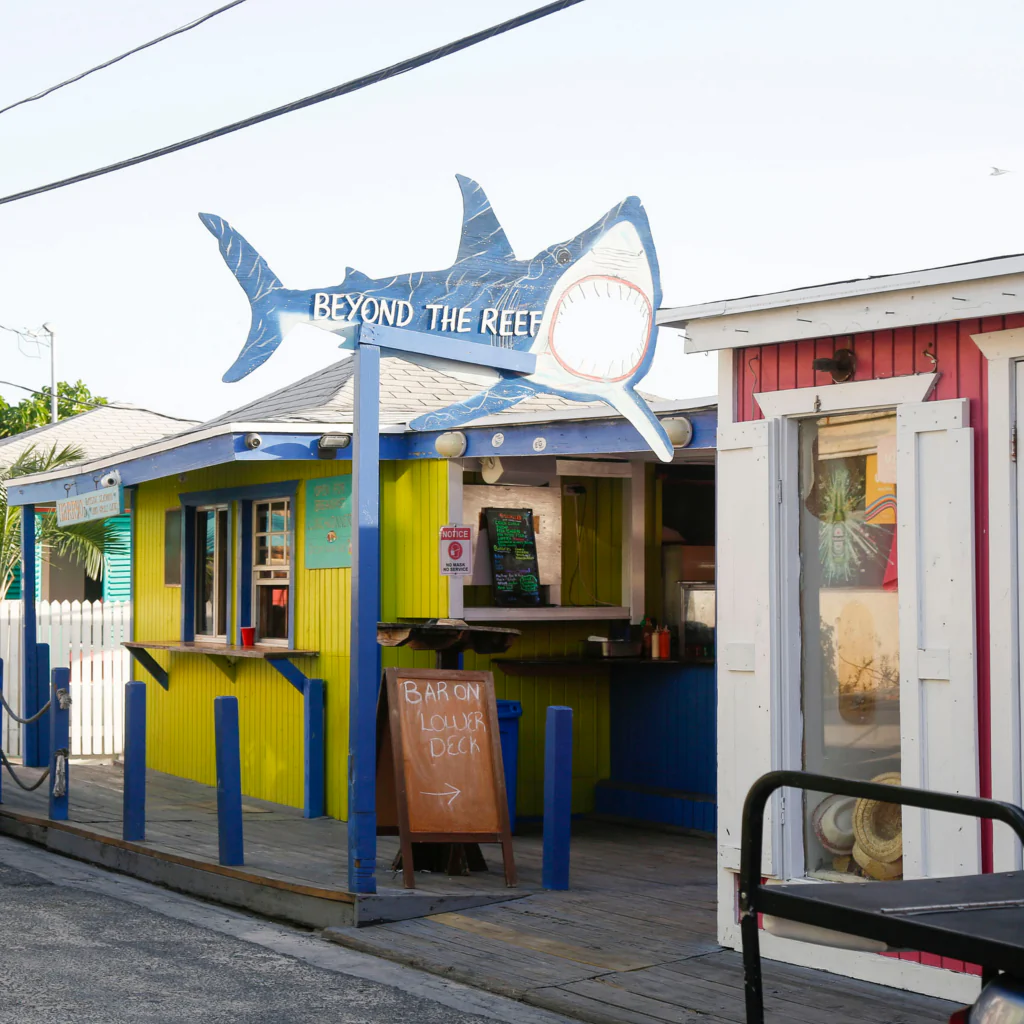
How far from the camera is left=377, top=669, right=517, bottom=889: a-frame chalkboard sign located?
7.72 metres

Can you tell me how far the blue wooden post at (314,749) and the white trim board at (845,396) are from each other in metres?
5.09

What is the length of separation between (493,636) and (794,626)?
9.12 feet

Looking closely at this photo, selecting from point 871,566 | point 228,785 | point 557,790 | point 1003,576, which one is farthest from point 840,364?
point 228,785

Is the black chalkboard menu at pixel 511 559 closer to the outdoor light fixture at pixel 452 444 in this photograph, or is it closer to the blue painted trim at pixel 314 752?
the outdoor light fixture at pixel 452 444

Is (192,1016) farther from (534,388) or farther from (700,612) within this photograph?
(700,612)

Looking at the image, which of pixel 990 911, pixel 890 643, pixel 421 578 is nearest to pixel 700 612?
pixel 421 578

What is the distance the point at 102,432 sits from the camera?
2692cm

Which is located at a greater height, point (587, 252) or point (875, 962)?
point (587, 252)

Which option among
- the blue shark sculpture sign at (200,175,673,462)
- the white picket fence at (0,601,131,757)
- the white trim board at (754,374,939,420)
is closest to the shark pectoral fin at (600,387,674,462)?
the blue shark sculpture sign at (200,175,673,462)

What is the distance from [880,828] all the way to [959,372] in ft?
6.76

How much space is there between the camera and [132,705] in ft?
29.7

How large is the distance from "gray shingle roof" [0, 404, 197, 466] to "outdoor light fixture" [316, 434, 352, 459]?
16.1m

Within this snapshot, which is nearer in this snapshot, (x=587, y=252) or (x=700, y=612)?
(x=587, y=252)

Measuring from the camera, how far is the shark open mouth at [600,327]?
742 cm
